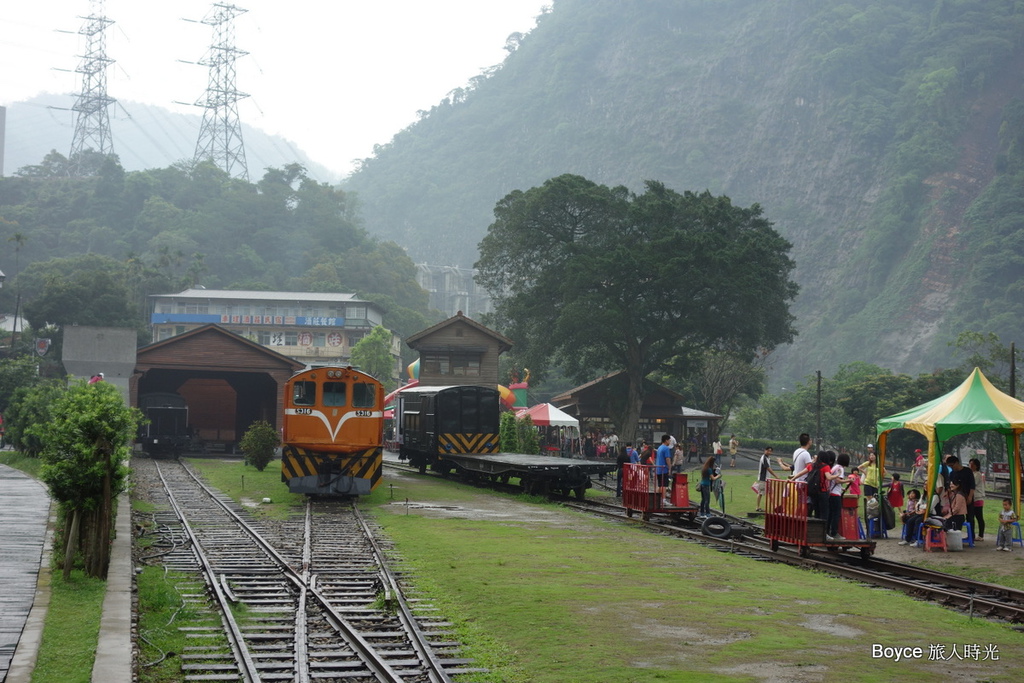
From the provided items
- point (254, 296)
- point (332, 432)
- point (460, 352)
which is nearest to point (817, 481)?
point (332, 432)

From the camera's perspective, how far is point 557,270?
61219 millimetres

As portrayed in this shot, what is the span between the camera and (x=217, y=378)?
50.6m

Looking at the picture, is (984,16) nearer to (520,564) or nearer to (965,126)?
(965,126)

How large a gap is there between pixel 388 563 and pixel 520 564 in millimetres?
1959

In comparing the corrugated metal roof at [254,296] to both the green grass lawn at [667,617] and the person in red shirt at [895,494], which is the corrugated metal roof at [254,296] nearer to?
the person in red shirt at [895,494]

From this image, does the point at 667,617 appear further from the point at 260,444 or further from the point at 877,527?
the point at 260,444

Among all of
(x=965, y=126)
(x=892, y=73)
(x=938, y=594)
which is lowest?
(x=938, y=594)

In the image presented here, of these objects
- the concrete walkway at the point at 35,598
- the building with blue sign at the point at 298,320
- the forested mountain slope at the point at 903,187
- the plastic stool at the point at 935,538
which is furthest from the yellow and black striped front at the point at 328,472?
the forested mountain slope at the point at 903,187

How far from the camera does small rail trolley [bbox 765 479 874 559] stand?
53.4ft

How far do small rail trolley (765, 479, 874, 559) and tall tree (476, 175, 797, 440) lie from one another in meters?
38.9

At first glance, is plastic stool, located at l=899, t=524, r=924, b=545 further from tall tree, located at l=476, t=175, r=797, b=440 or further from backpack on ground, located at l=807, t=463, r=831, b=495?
tall tree, located at l=476, t=175, r=797, b=440

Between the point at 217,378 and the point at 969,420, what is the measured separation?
1537 inches

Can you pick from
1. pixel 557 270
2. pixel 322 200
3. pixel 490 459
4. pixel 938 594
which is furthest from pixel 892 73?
pixel 938 594

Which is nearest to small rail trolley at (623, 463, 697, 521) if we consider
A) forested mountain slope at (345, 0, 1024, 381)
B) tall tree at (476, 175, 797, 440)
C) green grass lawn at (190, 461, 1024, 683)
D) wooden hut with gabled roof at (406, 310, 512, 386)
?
green grass lawn at (190, 461, 1024, 683)
